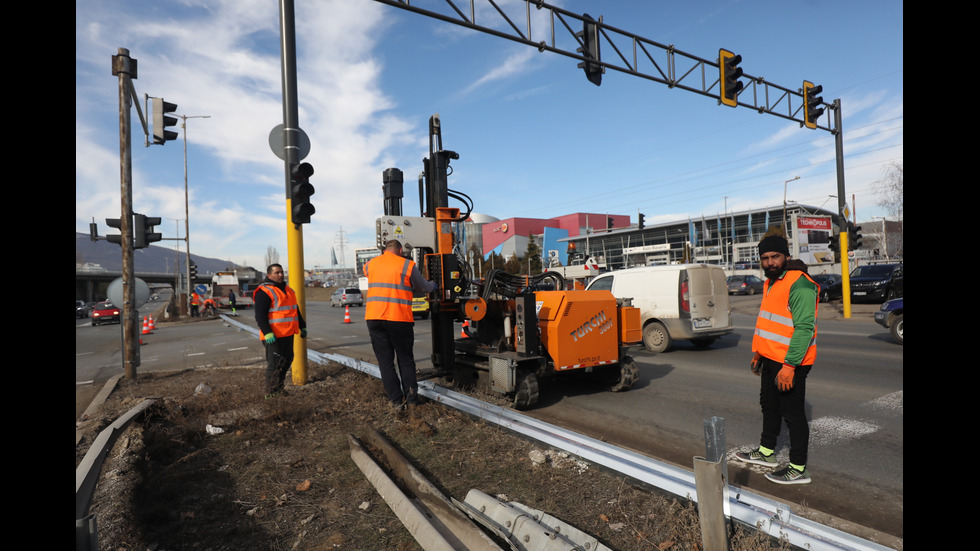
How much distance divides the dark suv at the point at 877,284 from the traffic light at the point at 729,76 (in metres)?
14.0

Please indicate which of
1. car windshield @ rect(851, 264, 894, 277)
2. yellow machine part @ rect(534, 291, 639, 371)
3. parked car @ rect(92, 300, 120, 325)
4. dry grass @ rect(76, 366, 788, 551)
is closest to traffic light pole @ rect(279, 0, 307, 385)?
dry grass @ rect(76, 366, 788, 551)

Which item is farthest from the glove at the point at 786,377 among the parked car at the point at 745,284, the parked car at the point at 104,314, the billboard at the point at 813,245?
the parked car at the point at 104,314

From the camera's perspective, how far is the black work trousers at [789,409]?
148 inches

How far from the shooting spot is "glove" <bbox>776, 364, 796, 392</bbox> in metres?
3.69

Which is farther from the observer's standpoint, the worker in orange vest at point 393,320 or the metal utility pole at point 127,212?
the metal utility pole at point 127,212

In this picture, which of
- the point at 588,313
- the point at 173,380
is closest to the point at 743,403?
the point at 588,313

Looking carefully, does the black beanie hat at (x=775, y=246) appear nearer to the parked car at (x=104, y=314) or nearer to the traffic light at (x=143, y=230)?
the traffic light at (x=143, y=230)

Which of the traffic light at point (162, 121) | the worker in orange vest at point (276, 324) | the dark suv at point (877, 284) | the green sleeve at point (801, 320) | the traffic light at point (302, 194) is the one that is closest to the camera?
the green sleeve at point (801, 320)

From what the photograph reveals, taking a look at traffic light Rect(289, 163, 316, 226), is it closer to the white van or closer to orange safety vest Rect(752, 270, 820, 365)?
orange safety vest Rect(752, 270, 820, 365)

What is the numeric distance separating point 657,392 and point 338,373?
4.71 meters
